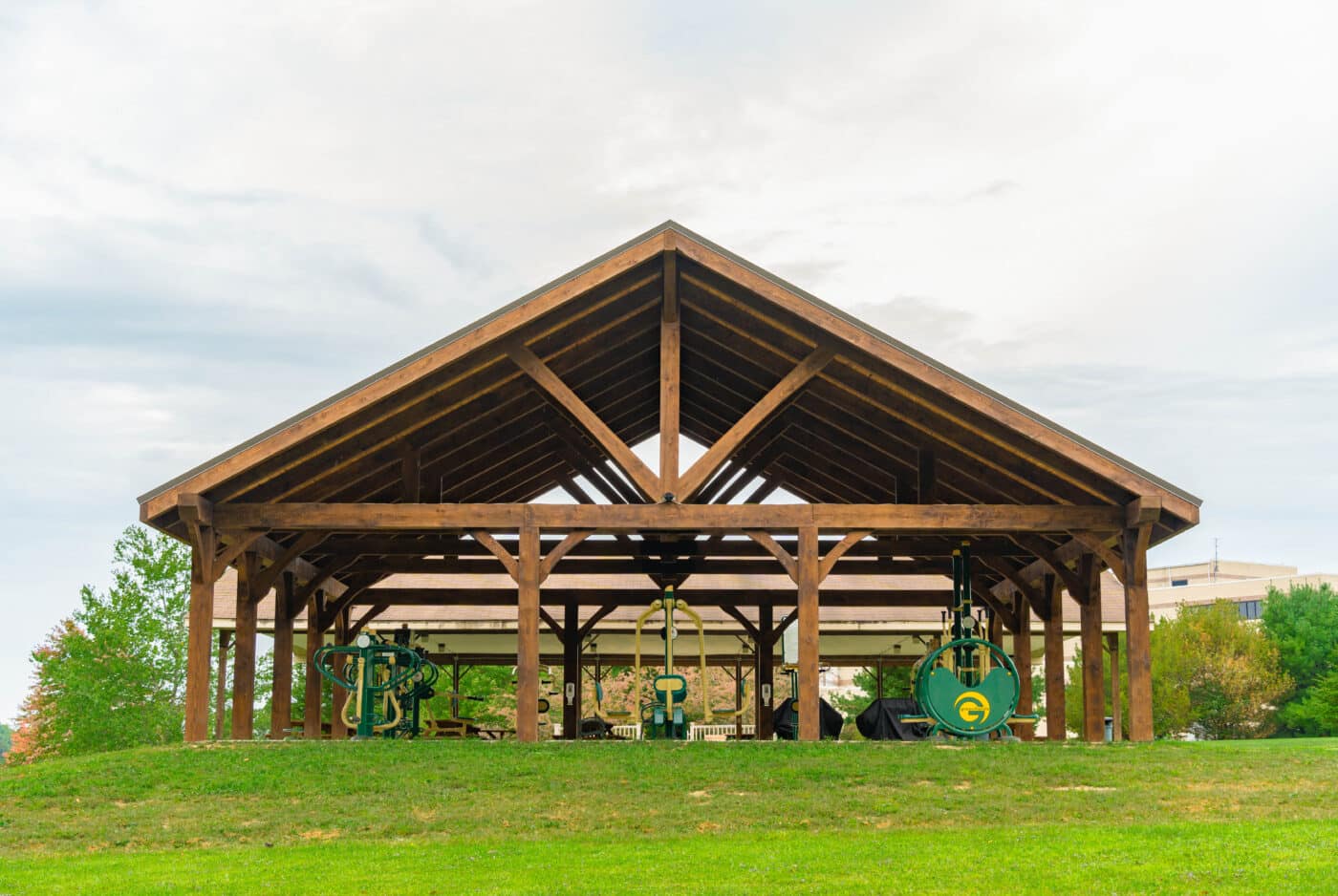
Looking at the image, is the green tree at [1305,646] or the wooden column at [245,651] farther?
the green tree at [1305,646]

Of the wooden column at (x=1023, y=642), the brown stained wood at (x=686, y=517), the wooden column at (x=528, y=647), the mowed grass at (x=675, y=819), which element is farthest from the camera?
the wooden column at (x=1023, y=642)

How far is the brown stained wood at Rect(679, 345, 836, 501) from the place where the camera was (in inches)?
658

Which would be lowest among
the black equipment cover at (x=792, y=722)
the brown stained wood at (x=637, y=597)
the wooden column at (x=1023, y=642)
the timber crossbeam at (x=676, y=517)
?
the black equipment cover at (x=792, y=722)

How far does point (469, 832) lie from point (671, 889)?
9.23ft

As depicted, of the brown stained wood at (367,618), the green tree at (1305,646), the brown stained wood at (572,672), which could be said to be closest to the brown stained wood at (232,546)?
the brown stained wood at (367,618)

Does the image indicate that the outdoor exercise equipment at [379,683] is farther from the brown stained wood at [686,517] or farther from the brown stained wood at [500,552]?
the brown stained wood at [500,552]

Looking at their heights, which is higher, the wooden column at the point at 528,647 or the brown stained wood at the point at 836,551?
→ the brown stained wood at the point at 836,551

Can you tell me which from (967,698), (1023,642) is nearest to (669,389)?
(967,698)

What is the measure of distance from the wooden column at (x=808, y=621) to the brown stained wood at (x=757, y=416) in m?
1.47

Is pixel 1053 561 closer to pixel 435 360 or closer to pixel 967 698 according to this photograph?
pixel 967 698

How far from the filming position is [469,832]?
11211 millimetres

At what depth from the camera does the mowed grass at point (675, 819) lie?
9398 mm

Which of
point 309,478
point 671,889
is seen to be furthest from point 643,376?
point 671,889

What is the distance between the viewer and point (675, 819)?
11508 millimetres
